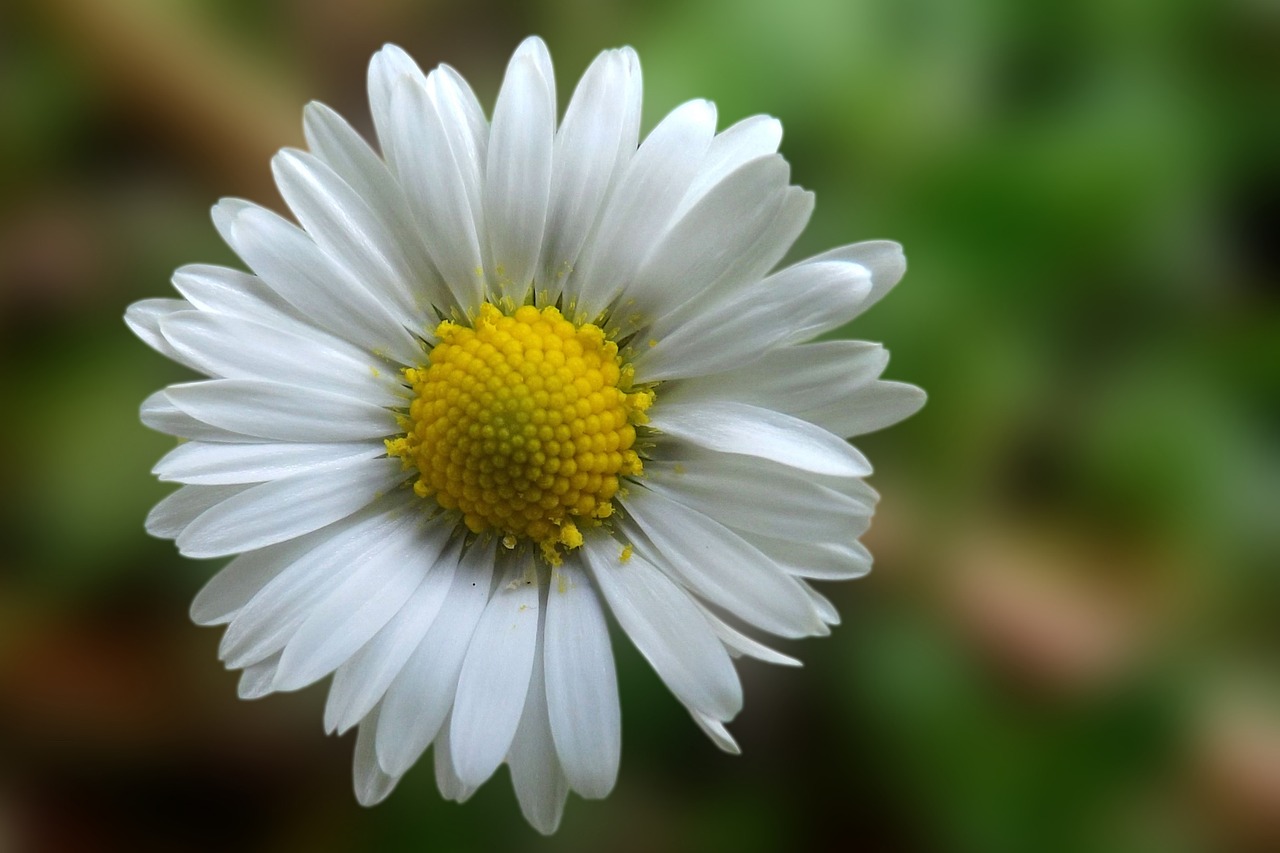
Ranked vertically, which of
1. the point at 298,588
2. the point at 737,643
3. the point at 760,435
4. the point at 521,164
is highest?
the point at 521,164

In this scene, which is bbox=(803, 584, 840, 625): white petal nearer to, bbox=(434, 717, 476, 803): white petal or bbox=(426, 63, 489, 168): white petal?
bbox=(434, 717, 476, 803): white petal

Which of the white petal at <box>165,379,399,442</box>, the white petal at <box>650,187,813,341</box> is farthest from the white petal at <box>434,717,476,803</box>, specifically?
the white petal at <box>650,187,813,341</box>

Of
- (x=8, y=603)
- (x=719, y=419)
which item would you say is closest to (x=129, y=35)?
(x=8, y=603)

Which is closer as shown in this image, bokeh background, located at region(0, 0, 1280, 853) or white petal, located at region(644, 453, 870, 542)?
white petal, located at region(644, 453, 870, 542)

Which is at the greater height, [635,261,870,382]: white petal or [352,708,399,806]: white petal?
[635,261,870,382]: white petal

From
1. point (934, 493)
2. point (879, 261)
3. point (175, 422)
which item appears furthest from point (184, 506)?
point (934, 493)

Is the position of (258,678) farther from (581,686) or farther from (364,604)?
(581,686)
